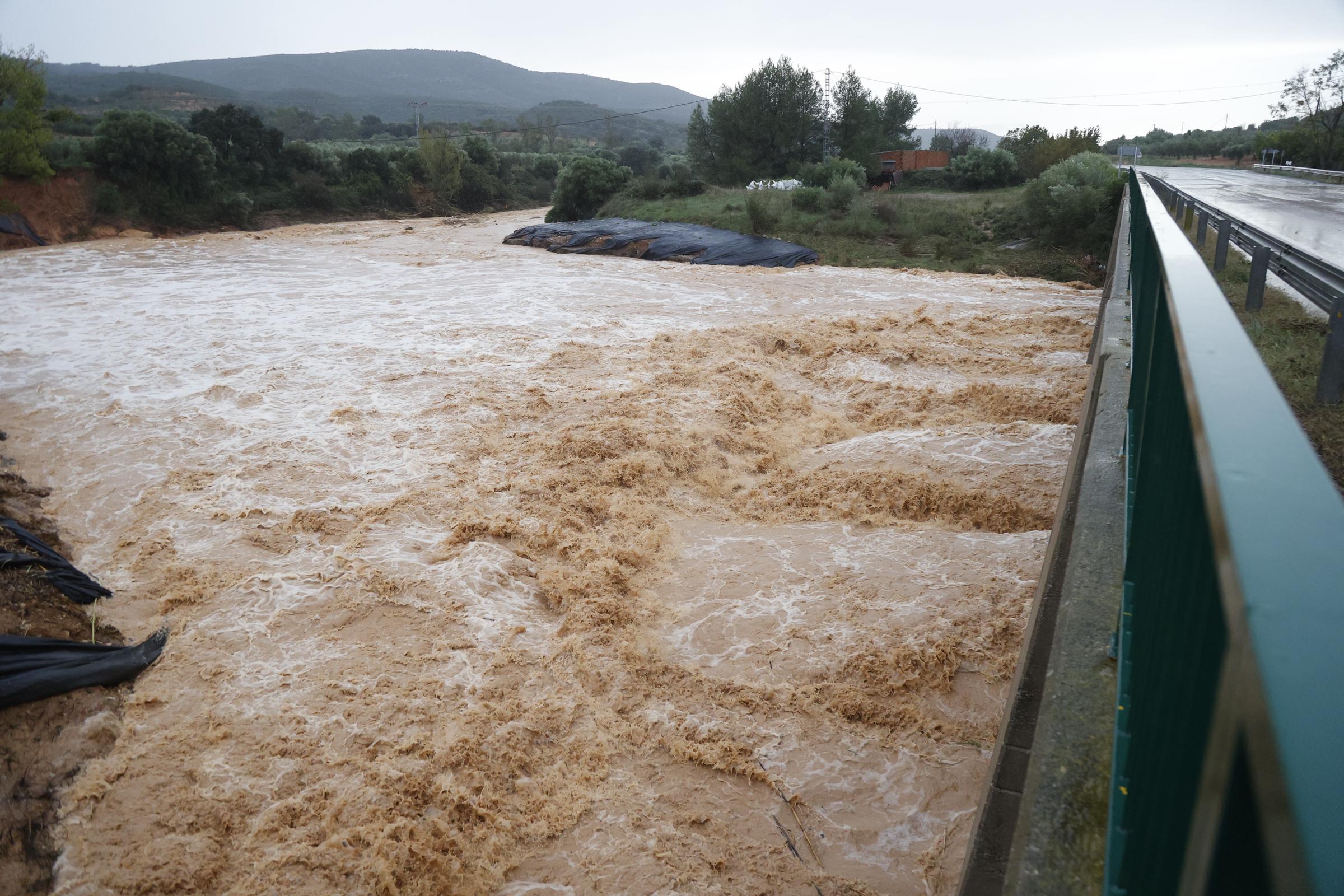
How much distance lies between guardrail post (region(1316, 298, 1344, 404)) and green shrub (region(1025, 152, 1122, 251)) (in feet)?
54.2

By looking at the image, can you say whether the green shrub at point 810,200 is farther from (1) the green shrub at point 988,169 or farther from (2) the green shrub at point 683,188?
(1) the green shrub at point 988,169

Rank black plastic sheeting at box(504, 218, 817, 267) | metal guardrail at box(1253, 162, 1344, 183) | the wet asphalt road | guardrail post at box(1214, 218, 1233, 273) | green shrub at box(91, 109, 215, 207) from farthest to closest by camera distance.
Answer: green shrub at box(91, 109, 215, 207), black plastic sheeting at box(504, 218, 817, 267), metal guardrail at box(1253, 162, 1344, 183), the wet asphalt road, guardrail post at box(1214, 218, 1233, 273)

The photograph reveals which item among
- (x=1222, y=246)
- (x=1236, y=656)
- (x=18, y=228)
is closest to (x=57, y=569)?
(x=1236, y=656)

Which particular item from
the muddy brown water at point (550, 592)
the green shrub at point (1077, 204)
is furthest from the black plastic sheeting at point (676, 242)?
the muddy brown water at point (550, 592)

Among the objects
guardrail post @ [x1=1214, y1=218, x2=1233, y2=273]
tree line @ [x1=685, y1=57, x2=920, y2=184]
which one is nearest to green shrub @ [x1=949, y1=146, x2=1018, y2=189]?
tree line @ [x1=685, y1=57, x2=920, y2=184]

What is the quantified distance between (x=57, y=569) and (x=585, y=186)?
24.6 metres

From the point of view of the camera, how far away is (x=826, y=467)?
7340 mm

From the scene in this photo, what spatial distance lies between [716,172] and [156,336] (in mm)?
34330

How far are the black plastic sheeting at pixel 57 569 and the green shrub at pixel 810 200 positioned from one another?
68.7 feet

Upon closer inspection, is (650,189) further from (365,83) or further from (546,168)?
(365,83)

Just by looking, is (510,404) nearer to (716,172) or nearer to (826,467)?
(826,467)

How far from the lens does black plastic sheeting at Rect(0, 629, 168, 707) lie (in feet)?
14.1

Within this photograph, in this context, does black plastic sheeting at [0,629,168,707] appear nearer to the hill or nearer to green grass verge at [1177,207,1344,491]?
green grass verge at [1177,207,1344,491]

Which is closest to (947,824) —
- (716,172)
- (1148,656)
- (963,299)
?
(1148,656)
